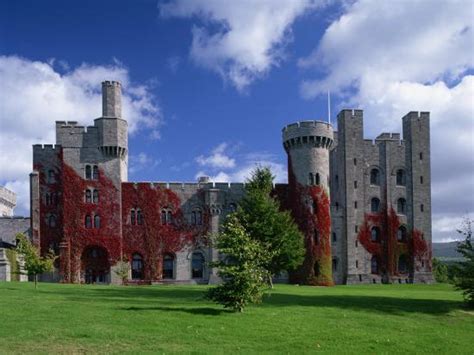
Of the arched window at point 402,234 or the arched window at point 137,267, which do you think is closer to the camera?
the arched window at point 137,267

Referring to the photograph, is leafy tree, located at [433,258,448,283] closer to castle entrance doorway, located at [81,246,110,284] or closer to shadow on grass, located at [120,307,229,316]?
castle entrance doorway, located at [81,246,110,284]

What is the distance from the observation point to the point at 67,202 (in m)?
58.3

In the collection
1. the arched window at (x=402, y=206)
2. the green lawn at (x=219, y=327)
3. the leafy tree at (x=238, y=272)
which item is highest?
the arched window at (x=402, y=206)

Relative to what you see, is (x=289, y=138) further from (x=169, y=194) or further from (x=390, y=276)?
(x=390, y=276)

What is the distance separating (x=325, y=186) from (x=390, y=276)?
1391 centimetres

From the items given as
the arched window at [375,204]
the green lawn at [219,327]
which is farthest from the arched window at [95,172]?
the arched window at [375,204]

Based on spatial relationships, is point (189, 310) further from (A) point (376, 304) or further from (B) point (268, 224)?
(B) point (268, 224)

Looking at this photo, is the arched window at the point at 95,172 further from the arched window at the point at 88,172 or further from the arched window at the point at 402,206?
the arched window at the point at 402,206

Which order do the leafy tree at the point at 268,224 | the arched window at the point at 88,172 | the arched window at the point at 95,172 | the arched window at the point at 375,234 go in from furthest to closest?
1. the arched window at the point at 375,234
2. the arched window at the point at 95,172
3. the arched window at the point at 88,172
4. the leafy tree at the point at 268,224

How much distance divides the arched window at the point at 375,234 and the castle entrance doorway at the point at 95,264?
30344mm

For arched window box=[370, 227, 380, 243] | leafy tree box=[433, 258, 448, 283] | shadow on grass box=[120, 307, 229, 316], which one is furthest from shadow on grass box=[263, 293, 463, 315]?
leafy tree box=[433, 258, 448, 283]

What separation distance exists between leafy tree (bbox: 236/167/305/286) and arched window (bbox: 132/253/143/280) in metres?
18.7

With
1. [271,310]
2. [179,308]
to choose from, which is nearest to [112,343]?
[179,308]

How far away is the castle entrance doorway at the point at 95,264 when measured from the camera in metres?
58.6
